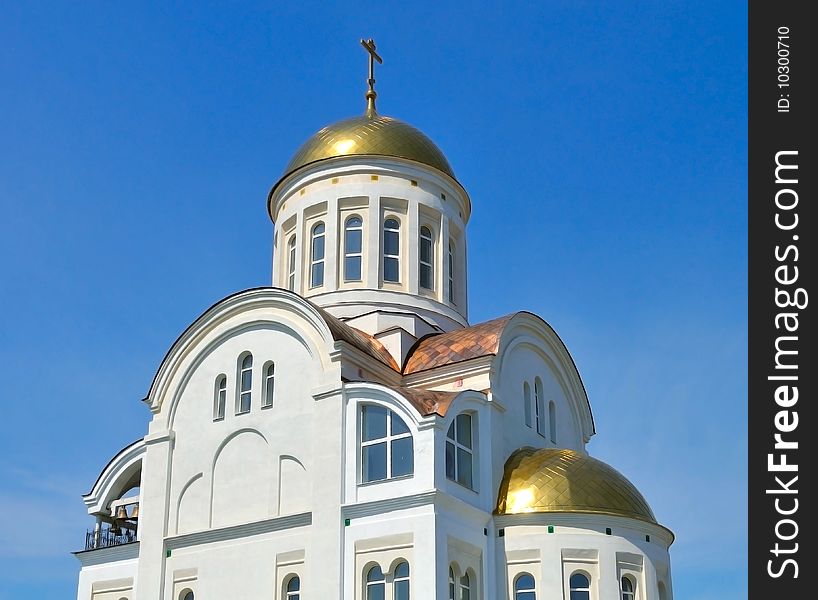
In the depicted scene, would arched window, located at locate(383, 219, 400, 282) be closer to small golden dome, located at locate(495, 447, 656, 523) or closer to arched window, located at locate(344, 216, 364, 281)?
arched window, located at locate(344, 216, 364, 281)

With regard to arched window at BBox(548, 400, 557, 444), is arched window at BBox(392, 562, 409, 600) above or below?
below

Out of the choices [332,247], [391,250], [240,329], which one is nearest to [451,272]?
[391,250]

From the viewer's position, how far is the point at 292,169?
91.8ft

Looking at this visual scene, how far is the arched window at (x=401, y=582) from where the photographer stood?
19766mm

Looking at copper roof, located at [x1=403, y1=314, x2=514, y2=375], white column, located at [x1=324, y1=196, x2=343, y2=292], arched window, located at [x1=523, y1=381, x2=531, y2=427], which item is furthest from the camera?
white column, located at [x1=324, y1=196, x2=343, y2=292]

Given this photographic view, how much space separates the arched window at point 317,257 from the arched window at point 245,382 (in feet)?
11.6

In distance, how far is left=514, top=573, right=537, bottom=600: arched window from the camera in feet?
67.3

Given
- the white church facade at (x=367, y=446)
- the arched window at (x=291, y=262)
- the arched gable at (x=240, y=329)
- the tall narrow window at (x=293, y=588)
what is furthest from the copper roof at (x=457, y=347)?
the tall narrow window at (x=293, y=588)

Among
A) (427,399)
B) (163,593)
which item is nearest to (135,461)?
(163,593)

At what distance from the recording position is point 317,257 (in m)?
27.0

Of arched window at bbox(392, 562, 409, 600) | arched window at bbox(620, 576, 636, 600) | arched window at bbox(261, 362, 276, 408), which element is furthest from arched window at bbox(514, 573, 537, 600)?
arched window at bbox(261, 362, 276, 408)

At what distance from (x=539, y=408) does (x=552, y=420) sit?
764 mm

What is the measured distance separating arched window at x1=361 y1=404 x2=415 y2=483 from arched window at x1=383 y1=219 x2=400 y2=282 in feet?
19.0
